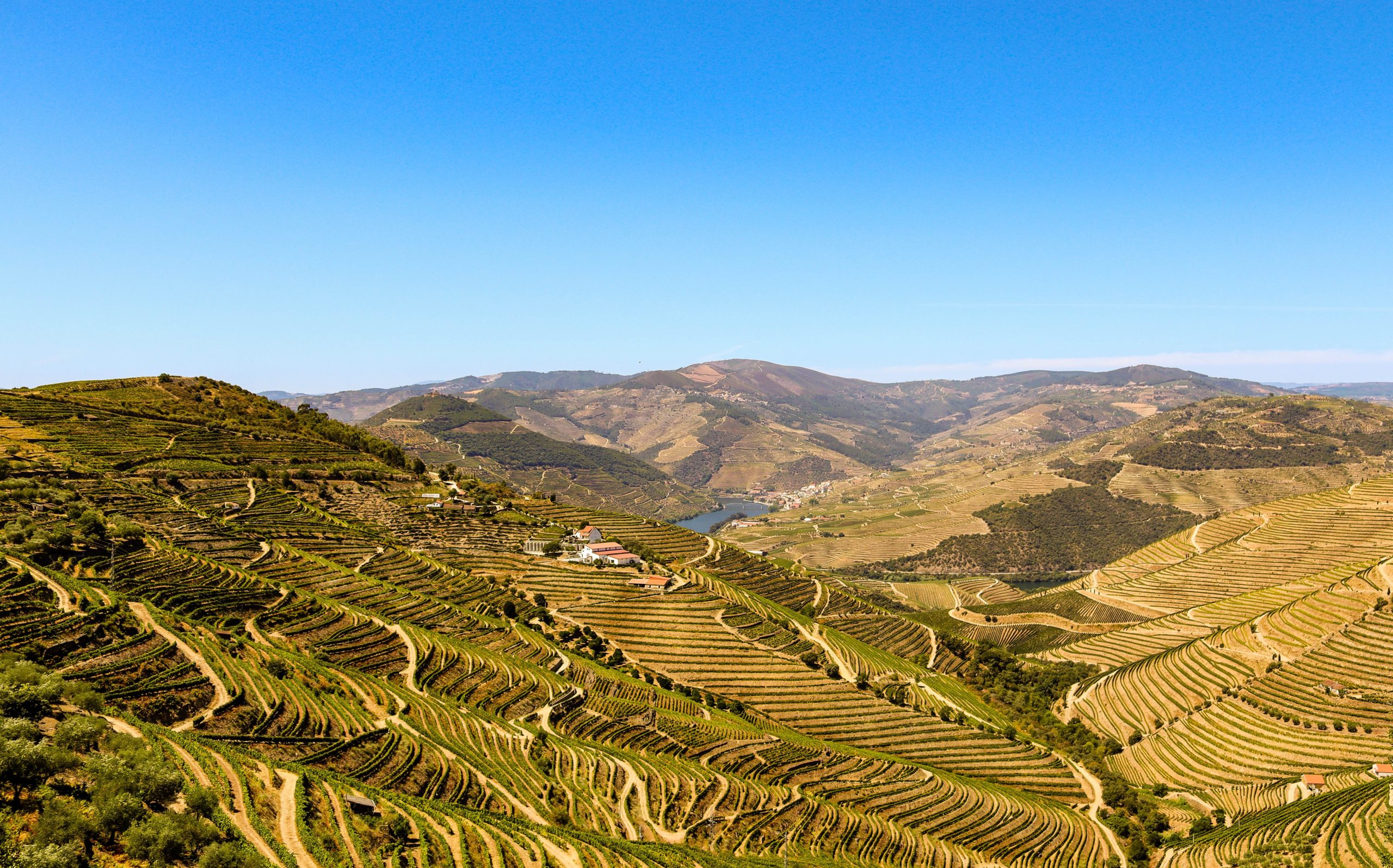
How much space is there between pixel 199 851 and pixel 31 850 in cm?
494

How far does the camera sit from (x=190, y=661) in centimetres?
3938

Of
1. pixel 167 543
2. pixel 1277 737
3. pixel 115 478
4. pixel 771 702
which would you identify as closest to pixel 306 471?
pixel 115 478

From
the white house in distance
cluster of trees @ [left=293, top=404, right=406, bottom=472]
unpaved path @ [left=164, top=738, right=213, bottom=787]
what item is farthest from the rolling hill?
cluster of trees @ [left=293, top=404, right=406, bottom=472]

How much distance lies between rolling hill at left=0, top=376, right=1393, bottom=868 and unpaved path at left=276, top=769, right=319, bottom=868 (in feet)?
0.46

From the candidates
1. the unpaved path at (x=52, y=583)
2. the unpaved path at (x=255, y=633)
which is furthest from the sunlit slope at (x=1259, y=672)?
the unpaved path at (x=52, y=583)

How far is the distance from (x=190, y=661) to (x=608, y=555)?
49283 mm

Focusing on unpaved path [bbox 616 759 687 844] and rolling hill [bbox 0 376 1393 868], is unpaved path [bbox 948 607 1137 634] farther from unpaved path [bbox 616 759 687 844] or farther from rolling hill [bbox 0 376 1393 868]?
unpaved path [bbox 616 759 687 844]

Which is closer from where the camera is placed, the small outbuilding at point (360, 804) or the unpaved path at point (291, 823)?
the unpaved path at point (291, 823)

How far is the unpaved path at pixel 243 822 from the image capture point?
87.0 feet

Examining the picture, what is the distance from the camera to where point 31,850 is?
20.5 m

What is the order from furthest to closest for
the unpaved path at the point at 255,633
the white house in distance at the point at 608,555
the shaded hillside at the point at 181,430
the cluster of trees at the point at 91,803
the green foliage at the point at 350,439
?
the green foliage at the point at 350,439 < the white house in distance at the point at 608,555 < the shaded hillside at the point at 181,430 < the unpaved path at the point at 255,633 < the cluster of trees at the point at 91,803

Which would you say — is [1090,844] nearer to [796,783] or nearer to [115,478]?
[796,783]

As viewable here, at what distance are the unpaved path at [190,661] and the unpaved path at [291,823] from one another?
5731 millimetres

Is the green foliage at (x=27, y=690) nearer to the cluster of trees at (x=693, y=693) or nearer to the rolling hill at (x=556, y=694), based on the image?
the rolling hill at (x=556, y=694)
